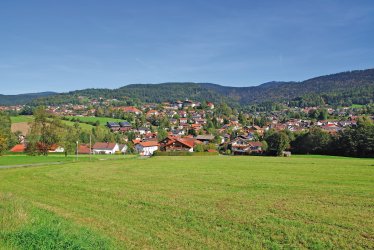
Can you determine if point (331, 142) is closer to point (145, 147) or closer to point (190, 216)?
point (145, 147)

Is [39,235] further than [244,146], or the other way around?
[244,146]

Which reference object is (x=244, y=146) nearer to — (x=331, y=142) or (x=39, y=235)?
(x=331, y=142)

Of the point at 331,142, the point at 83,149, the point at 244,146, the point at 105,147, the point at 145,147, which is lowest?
the point at 145,147

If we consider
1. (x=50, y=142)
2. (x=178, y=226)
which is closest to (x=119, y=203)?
(x=178, y=226)

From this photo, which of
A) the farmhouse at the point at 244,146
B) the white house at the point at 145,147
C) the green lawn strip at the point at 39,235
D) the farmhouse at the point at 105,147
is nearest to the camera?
the green lawn strip at the point at 39,235

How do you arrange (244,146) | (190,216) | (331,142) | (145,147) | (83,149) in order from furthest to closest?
(145,147) → (244,146) → (83,149) → (331,142) → (190,216)

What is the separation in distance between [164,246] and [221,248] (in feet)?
6.17

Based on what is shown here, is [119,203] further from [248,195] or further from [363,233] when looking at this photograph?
[363,233]

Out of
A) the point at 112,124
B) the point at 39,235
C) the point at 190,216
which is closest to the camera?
the point at 39,235

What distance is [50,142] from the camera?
250ft

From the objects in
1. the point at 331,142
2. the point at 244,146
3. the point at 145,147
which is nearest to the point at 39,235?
the point at 331,142

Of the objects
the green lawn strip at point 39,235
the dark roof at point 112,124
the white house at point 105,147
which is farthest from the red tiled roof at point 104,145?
the green lawn strip at point 39,235

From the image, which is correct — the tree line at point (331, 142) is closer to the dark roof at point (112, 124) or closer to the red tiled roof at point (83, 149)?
the red tiled roof at point (83, 149)

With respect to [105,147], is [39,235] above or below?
above
